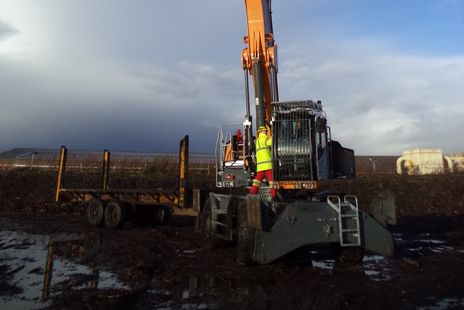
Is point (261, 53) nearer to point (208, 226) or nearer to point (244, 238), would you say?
point (208, 226)

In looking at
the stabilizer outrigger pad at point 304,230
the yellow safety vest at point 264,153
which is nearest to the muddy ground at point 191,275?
the stabilizer outrigger pad at point 304,230

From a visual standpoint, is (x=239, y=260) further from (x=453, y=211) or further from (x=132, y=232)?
(x=453, y=211)

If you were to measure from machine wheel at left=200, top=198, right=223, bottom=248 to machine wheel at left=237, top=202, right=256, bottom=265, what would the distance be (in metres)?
2.20

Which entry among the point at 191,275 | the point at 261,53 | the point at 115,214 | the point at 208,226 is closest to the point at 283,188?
the point at 191,275

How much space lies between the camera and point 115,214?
13289mm

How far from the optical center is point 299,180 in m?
7.62

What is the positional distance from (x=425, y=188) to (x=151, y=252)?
57.0 feet

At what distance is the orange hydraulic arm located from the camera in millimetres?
9966

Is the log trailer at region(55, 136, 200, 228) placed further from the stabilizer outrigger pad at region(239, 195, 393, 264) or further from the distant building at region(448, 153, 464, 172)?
the distant building at region(448, 153, 464, 172)

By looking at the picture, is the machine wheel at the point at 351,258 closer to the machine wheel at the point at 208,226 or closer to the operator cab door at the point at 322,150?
the operator cab door at the point at 322,150

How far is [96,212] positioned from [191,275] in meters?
8.10

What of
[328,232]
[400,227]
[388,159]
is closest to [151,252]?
[328,232]

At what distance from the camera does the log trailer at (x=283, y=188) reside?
259 inches

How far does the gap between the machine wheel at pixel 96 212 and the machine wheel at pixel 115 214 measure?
0.71 ft
